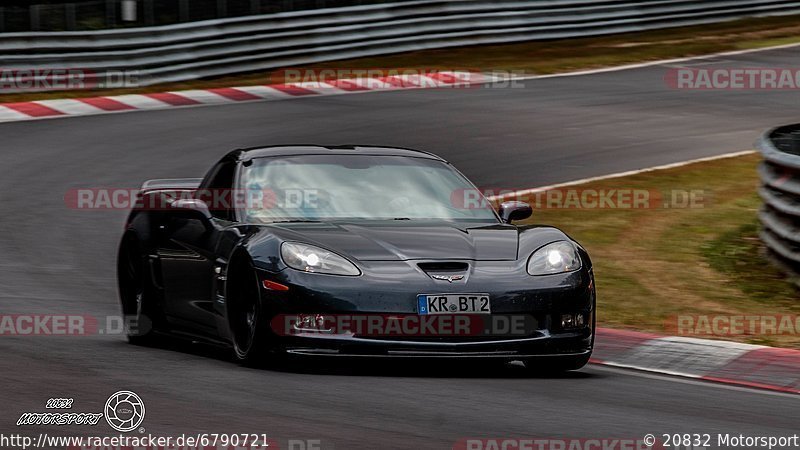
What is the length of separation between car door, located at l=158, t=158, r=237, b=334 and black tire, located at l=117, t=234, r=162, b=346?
10.9 inches

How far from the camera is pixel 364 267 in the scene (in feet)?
25.6

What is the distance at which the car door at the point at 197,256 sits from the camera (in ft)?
28.4

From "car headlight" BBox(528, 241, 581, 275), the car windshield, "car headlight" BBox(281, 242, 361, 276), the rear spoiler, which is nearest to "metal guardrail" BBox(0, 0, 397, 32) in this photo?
the rear spoiler

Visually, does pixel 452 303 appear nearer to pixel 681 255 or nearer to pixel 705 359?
pixel 705 359

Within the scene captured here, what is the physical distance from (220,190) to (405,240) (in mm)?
1602

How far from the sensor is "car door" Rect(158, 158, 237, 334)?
865 cm

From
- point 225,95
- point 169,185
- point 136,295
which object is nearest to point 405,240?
point 136,295

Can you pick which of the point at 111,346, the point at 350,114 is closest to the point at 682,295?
the point at 111,346

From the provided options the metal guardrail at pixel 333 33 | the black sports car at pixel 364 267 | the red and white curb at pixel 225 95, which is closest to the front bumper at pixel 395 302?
the black sports car at pixel 364 267

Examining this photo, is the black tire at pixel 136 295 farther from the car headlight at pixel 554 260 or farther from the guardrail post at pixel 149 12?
the guardrail post at pixel 149 12

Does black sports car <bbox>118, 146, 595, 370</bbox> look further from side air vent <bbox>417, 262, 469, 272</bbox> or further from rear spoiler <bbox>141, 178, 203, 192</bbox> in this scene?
rear spoiler <bbox>141, 178, 203, 192</bbox>

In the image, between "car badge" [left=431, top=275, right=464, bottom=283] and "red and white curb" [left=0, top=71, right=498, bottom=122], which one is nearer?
"car badge" [left=431, top=275, right=464, bottom=283]

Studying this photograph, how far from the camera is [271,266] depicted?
7.82 meters

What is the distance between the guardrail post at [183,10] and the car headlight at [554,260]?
16294mm
